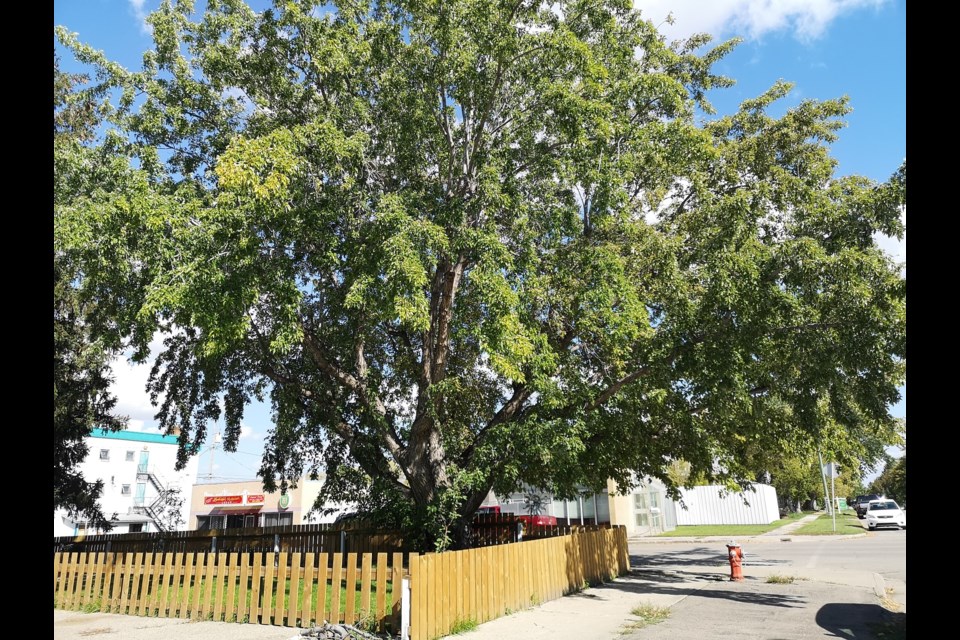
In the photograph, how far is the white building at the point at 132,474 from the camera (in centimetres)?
3816

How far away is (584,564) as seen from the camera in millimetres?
13594

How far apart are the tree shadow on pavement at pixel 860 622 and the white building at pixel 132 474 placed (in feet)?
121

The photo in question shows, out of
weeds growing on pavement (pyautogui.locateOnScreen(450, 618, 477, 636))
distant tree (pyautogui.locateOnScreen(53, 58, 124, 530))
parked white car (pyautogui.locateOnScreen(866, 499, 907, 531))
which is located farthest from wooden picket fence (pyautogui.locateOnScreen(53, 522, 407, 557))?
parked white car (pyautogui.locateOnScreen(866, 499, 907, 531))

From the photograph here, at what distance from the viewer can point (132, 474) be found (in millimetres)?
40188

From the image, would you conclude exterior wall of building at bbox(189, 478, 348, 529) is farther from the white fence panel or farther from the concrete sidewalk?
the concrete sidewalk

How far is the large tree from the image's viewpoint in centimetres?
1014

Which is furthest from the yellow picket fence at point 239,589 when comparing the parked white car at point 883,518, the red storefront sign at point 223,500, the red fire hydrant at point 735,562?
the parked white car at point 883,518

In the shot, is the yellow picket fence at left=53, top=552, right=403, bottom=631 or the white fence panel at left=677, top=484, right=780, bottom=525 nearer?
the yellow picket fence at left=53, top=552, right=403, bottom=631

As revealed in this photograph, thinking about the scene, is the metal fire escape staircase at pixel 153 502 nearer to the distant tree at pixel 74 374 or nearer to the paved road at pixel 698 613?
the distant tree at pixel 74 374

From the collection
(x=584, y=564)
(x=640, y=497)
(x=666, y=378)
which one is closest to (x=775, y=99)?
(x=666, y=378)

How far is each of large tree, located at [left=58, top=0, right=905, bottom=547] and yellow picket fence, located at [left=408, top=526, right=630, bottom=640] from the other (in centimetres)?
150

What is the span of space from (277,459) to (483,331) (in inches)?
412

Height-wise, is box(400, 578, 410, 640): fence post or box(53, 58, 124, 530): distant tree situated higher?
box(53, 58, 124, 530): distant tree
